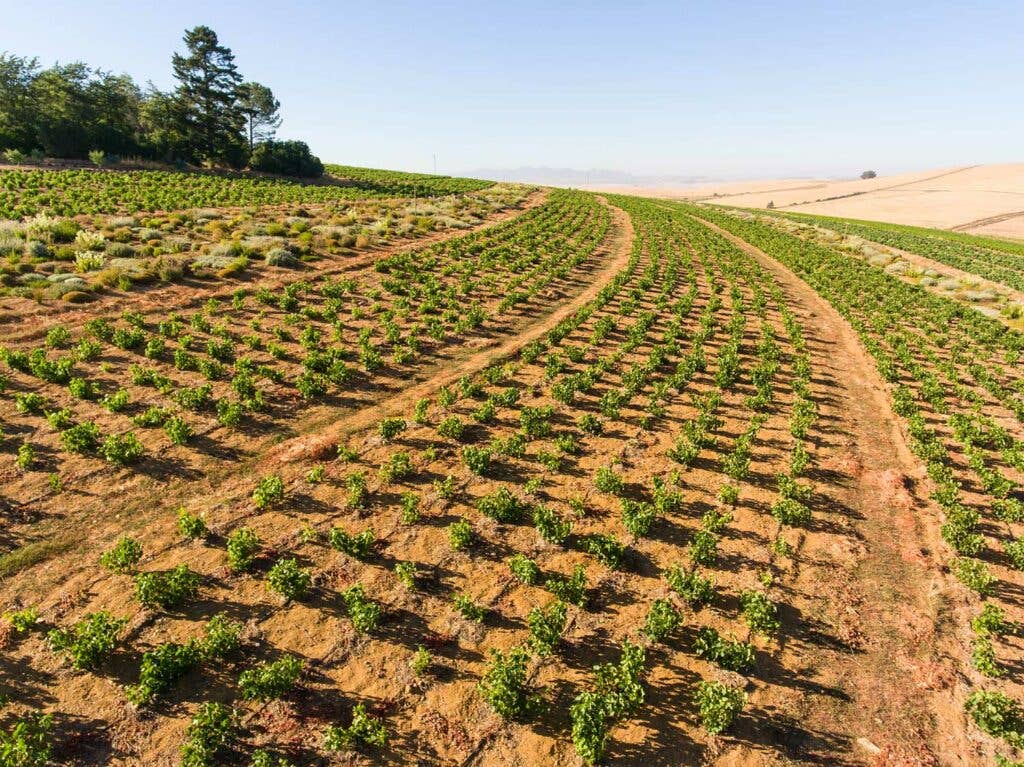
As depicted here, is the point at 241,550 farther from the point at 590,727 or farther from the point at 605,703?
the point at 605,703

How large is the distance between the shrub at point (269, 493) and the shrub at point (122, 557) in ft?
9.82

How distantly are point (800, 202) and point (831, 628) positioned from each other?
606 ft

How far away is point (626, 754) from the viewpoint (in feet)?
30.8

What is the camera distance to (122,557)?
12.0 m

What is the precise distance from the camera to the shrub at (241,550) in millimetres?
12508

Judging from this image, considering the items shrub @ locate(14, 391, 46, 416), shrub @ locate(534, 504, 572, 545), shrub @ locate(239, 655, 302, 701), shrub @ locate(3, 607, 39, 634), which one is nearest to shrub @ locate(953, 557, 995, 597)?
shrub @ locate(534, 504, 572, 545)

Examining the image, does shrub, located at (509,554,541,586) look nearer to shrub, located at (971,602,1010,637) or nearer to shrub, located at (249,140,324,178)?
shrub, located at (971,602,1010,637)

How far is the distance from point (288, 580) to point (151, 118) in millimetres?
102689

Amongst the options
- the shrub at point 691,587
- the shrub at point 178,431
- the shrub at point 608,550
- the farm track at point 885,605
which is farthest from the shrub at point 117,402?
the farm track at point 885,605

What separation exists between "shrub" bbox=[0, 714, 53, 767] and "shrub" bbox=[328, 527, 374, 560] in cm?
573

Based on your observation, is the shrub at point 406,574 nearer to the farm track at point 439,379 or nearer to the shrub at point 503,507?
the shrub at point 503,507

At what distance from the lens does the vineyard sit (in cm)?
970

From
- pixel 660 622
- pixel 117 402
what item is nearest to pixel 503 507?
pixel 660 622

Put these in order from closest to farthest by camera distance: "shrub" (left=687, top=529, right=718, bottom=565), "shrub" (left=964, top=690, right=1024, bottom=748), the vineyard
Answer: "shrub" (left=964, top=690, right=1024, bottom=748) < the vineyard < "shrub" (left=687, top=529, right=718, bottom=565)
